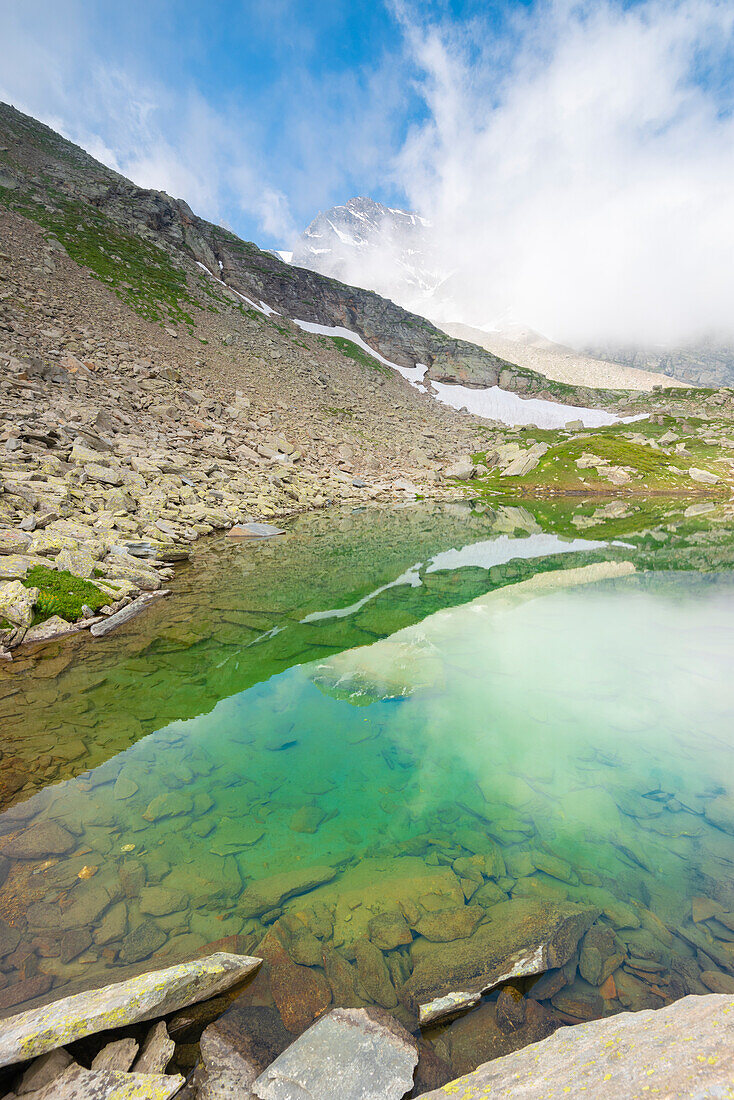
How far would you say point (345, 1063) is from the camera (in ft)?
12.5

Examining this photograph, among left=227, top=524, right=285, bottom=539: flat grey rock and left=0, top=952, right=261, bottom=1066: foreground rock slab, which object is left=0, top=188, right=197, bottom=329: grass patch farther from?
left=0, top=952, right=261, bottom=1066: foreground rock slab

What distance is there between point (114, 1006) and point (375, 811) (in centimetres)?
A: 417

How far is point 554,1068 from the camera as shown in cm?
328

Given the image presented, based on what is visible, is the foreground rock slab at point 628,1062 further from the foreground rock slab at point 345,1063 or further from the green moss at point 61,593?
the green moss at point 61,593

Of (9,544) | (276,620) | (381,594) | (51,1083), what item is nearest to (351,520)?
(381,594)

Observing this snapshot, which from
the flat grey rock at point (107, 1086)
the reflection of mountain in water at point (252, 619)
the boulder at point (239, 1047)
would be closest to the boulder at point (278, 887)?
the boulder at point (239, 1047)

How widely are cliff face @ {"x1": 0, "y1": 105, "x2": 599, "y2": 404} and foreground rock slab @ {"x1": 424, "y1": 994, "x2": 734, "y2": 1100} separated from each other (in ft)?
253

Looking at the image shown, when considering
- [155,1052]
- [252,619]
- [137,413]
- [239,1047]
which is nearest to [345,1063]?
[239,1047]

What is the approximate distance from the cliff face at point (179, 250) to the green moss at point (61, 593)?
62.9 m

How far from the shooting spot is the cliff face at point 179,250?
69.1 m

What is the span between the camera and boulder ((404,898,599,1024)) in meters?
4.62

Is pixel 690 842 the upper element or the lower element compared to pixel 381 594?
lower

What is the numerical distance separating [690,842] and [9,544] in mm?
19286

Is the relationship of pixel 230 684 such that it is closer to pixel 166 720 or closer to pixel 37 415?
pixel 166 720
